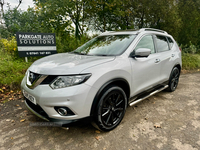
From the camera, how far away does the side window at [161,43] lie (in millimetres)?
3493

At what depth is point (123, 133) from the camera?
2.46 m

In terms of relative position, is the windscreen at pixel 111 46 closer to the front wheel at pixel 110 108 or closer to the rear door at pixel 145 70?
the rear door at pixel 145 70

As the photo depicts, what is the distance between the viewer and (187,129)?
101 inches

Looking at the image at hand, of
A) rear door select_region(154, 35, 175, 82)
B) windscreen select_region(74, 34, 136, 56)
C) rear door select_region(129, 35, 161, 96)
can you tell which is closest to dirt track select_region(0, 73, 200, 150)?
rear door select_region(129, 35, 161, 96)

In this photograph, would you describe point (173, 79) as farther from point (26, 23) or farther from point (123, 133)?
point (26, 23)

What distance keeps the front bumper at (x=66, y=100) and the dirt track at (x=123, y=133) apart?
52cm

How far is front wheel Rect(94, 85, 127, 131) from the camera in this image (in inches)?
86.0

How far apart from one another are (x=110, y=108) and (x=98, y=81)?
598 millimetres

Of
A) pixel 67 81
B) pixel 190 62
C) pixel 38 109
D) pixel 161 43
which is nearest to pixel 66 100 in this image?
pixel 67 81

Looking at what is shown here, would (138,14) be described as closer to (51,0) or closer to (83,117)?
(51,0)

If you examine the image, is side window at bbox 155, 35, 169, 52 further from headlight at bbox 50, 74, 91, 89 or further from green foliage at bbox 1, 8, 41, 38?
green foliage at bbox 1, 8, 41, 38

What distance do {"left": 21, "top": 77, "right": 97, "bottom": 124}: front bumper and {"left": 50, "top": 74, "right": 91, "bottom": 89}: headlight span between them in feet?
0.18

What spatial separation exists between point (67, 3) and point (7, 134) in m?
7.19

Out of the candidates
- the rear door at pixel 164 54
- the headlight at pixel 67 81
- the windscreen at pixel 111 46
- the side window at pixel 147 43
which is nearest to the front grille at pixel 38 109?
the headlight at pixel 67 81
